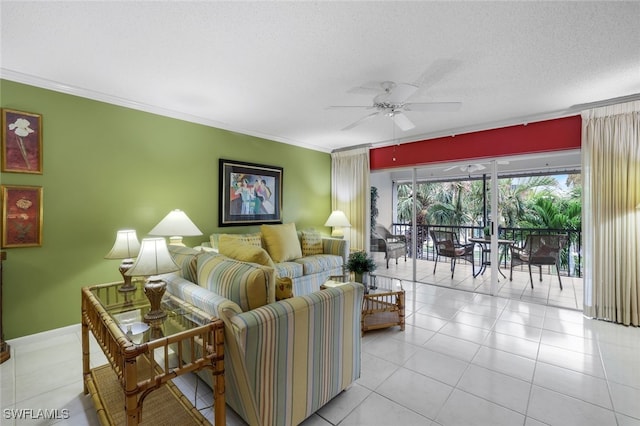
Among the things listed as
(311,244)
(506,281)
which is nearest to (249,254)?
(311,244)

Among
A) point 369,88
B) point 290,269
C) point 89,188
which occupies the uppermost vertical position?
point 369,88

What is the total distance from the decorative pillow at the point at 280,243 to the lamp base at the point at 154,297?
2352 mm

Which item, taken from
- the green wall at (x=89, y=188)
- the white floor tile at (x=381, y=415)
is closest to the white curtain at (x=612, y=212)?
the white floor tile at (x=381, y=415)

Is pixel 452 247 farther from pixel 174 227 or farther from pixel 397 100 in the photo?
pixel 174 227

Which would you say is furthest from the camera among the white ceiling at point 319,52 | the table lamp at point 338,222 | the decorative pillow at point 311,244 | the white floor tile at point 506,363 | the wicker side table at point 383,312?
the table lamp at point 338,222

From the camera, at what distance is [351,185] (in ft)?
18.5

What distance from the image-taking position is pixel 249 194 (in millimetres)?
4492

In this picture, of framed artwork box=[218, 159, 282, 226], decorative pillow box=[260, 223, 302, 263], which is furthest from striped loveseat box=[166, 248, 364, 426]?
framed artwork box=[218, 159, 282, 226]

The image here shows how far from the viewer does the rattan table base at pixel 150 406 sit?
5.43 feet

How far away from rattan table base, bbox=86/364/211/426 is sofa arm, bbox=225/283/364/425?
0.49 meters

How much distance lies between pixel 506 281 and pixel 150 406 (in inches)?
197

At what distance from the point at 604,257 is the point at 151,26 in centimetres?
491

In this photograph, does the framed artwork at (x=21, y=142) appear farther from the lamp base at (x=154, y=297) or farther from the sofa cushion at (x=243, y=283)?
the sofa cushion at (x=243, y=283)

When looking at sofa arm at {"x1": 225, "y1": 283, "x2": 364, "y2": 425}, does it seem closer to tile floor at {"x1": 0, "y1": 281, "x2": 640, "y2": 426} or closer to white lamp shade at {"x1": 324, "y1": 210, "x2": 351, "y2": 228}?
tile floor at {"x1": 0, "y1": 281, "x2": 640, "y2": 426}
